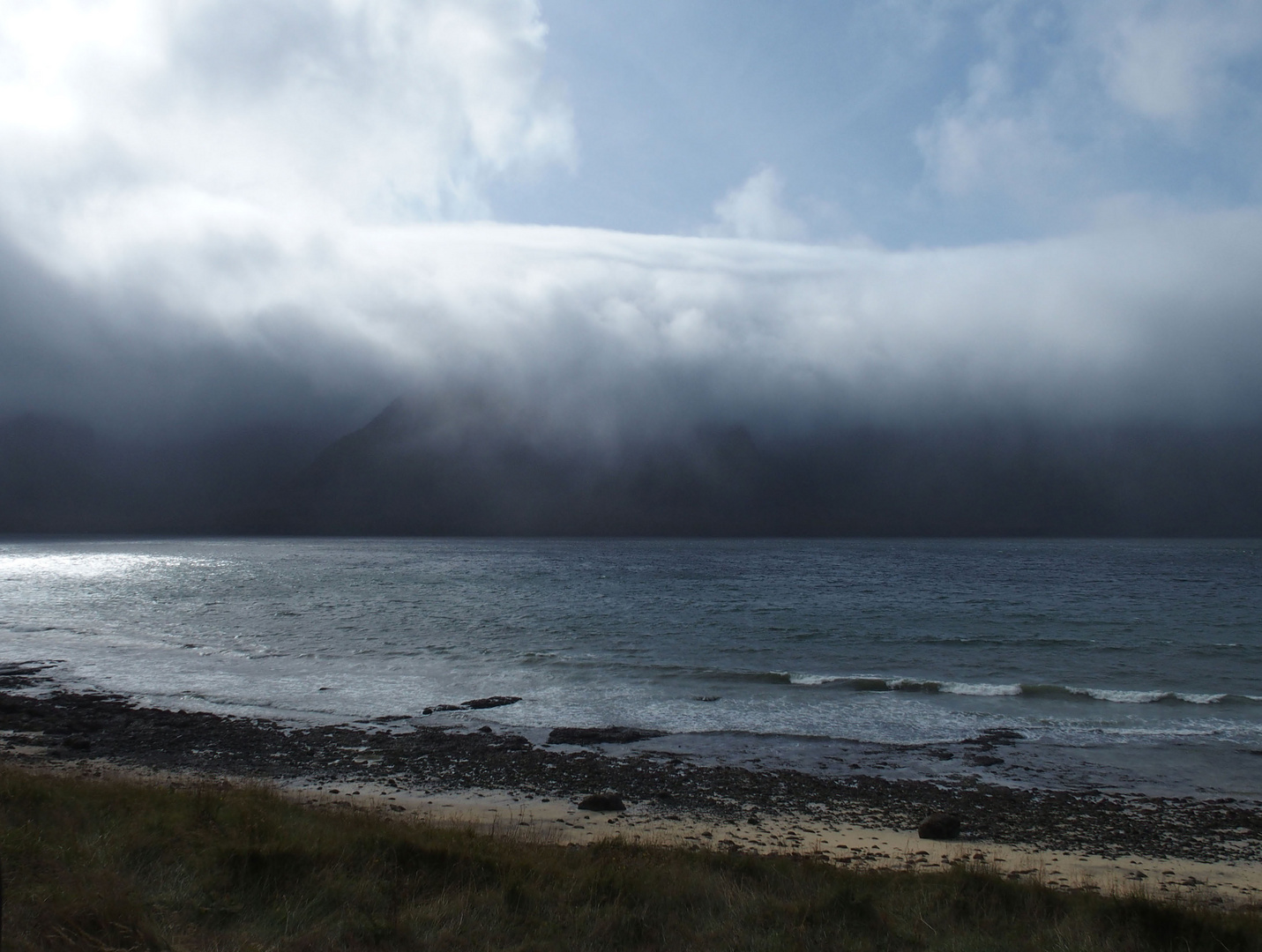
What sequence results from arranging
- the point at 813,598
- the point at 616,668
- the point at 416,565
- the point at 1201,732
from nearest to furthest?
the point at 1201,732 < the point at 616,668 < the point at 813,598 < the point at 416,565

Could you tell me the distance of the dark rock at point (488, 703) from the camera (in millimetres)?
26656

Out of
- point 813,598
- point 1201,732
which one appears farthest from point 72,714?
point 813,598

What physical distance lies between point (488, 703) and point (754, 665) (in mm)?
13753

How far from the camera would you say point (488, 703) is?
27328mm

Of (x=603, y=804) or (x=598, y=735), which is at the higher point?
(x=603, y=804)

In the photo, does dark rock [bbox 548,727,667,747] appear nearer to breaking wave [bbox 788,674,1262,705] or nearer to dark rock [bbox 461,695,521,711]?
dark rock [bbox 461,695,521,711]

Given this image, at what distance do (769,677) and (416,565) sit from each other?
338 ft

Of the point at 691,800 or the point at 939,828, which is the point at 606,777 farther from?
the point at 939,828

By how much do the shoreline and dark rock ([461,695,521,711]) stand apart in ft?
9.71

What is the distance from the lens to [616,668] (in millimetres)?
34094

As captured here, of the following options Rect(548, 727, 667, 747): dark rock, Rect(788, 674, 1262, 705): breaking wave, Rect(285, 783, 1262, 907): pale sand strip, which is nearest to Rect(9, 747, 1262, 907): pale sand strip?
Rect(285, 783, 1262, 907): pale sand strip

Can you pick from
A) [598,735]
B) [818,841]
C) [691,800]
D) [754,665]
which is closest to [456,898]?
[818,841]

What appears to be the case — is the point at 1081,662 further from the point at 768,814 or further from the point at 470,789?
the point at 470,789

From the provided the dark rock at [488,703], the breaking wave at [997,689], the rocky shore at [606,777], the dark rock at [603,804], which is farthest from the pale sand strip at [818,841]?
the breaking wave at [997,689]
